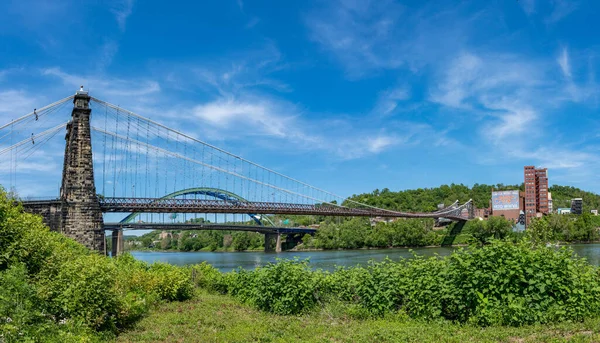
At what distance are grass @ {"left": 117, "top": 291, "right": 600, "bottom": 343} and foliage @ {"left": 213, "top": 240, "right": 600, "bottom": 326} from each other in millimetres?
283

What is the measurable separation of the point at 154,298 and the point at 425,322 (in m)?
6.81

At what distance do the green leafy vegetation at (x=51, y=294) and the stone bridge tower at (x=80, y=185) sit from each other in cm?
1468

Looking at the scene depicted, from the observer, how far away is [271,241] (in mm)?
64750

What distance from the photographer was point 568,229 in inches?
2601

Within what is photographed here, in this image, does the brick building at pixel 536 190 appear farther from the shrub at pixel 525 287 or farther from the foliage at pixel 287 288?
the shrub at pixel 525 287

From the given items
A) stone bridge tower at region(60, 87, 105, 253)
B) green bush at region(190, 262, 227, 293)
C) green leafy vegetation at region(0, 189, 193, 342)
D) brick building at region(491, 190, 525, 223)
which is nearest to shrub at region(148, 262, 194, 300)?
green leafy vegetation at region(0, 189, 193, 342)

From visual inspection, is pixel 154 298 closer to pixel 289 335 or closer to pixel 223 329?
pixel 223 329

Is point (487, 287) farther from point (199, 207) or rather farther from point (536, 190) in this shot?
point (536, 190)

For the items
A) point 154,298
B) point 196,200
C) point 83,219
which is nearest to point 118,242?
point 196,200

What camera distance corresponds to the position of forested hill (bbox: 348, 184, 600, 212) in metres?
108

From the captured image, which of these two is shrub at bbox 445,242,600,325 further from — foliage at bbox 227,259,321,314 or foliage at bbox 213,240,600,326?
foliage at bbox 227,259,321,314

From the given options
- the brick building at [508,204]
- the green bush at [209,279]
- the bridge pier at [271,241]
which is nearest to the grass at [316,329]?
the green bush at [209,279]

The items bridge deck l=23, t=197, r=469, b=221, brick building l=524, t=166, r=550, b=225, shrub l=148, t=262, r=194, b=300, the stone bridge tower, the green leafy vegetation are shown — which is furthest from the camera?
brick building l=524, t=166, r=550, b=225

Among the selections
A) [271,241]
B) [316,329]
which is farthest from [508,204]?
[316,329]
